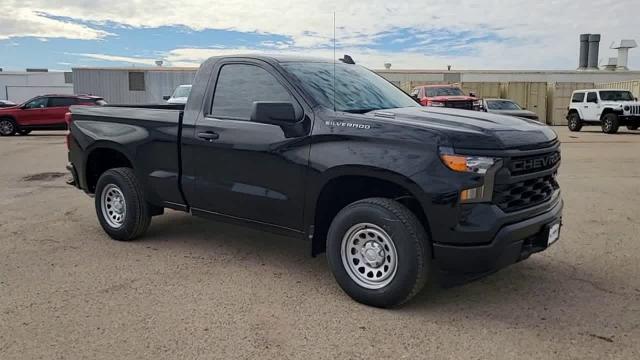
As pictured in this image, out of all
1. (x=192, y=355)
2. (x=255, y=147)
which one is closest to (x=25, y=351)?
(x=192, y=355)

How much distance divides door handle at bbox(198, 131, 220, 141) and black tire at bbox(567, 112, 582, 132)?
77.4ft

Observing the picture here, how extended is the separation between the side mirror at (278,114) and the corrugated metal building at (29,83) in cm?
5179

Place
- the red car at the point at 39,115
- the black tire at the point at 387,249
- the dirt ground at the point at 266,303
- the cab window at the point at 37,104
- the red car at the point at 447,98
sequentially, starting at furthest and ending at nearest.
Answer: the cab window at the point at 37,104, the red car at the point at 39,115, the red car at the point at 447,98, the black tire at the point at 387,249, the dirt ground at the point at 266,303

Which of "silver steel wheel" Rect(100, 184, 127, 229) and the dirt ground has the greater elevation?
"silver steel wheel" Rect(100, 184, 127, 229)

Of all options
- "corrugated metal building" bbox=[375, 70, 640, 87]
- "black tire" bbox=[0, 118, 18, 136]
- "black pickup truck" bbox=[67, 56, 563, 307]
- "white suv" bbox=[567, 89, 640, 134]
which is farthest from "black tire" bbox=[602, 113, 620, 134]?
"black tire" bbox=[0, 118, 18, 136]

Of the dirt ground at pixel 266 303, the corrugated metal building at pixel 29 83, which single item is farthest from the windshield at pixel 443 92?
the corrugated metal building at pixel 29 83

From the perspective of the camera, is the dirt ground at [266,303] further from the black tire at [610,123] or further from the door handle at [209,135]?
the black tire at [610,123]

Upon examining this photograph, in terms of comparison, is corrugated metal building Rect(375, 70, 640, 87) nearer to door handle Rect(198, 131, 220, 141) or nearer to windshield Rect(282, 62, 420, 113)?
windshield Rect(282, 62, 420, 113)

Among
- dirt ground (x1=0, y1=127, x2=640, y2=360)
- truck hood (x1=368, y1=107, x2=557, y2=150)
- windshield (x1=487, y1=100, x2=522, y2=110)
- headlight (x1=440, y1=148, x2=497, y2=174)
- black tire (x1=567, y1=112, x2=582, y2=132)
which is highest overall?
windshield (x1=487, y1=100, x2=522, y2=110)

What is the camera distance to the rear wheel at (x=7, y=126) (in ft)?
73.5

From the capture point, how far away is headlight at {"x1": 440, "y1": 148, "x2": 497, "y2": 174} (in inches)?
140

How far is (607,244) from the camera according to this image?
5.57 m

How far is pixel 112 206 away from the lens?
5844 mm

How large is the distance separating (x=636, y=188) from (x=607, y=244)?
401cm
